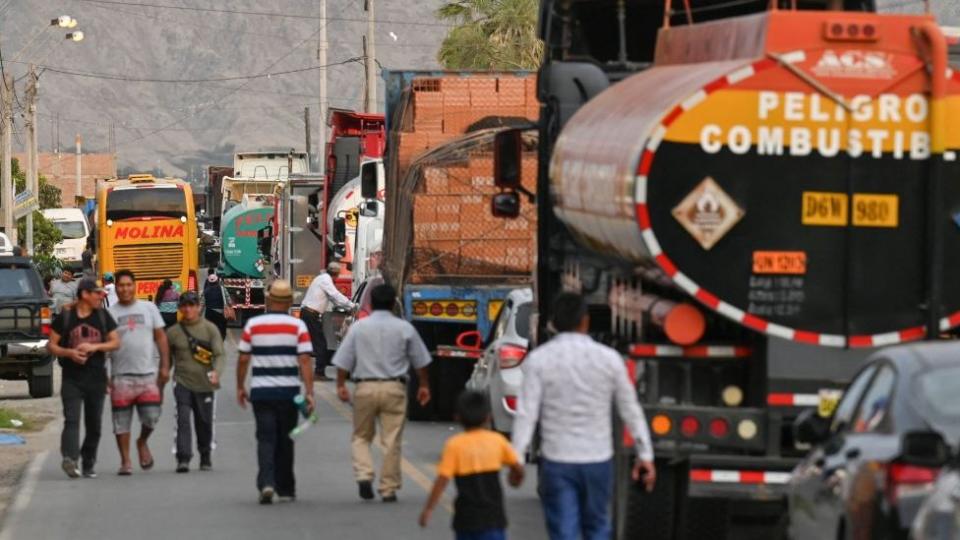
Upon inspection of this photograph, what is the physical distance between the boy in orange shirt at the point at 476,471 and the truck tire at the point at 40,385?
19831 mm

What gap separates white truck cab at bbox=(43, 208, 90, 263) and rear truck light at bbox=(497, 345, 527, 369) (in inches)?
2403

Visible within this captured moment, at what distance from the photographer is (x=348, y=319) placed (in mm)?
29094

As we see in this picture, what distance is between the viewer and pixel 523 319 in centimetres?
1992

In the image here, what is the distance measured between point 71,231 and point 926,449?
Result: 75655 mm

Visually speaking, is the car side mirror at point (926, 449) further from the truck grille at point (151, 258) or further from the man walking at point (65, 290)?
the truck grille at point (151, 258)

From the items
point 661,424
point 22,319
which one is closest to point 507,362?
point 661,424

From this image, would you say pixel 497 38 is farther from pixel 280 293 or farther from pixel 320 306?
pixel 280 293

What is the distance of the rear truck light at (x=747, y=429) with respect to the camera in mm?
12297

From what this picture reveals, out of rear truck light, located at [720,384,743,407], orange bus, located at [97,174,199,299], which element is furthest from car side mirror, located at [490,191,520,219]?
orange bus, located at [97,174,199,299]

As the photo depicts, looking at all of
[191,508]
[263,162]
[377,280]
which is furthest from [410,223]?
[263,162]

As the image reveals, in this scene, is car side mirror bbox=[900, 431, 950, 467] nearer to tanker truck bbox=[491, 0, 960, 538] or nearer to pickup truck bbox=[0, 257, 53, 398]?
tanker truck bbox=[491, 0, 960, 538]

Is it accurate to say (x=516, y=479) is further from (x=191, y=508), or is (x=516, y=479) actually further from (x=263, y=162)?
(x=263, y=162)

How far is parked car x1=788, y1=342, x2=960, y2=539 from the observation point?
8.91m

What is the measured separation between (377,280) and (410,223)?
284 cm
